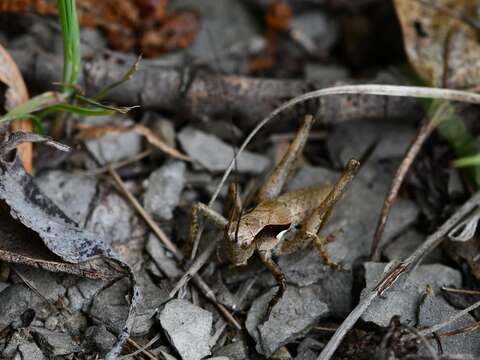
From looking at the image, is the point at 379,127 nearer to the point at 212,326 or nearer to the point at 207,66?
the point at 207,66

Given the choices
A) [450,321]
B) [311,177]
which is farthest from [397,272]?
[311,177]

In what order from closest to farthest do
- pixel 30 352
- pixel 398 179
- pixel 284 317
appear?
pixel 30 352 < pixel 284 317 < pixel 398 179

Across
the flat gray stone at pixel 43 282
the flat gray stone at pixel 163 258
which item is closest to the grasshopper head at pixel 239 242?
the flat gray stone at pixel 163 258

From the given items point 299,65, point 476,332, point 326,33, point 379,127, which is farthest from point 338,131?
point 476,332

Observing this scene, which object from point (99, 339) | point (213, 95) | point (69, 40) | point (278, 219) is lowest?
point (99, 339)

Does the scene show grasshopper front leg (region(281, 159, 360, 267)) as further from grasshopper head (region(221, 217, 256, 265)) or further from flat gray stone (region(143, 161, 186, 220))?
flat gray stone (region(143, 161, 186, 220))

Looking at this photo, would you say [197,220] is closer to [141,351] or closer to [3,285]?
[141,351]

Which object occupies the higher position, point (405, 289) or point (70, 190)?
point (70, 190)
